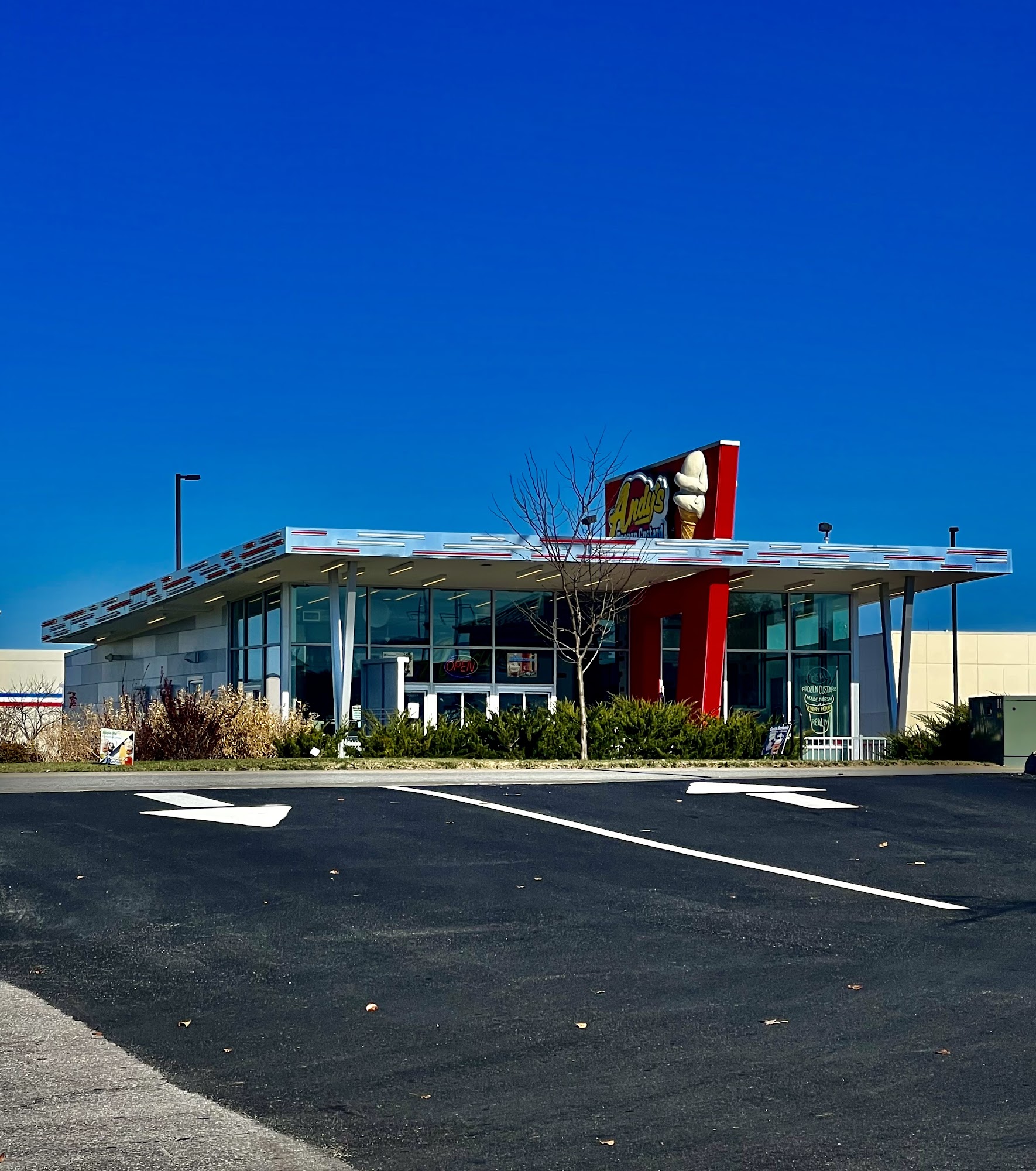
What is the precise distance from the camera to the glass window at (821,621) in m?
36.3

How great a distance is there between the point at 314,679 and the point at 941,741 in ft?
46.0

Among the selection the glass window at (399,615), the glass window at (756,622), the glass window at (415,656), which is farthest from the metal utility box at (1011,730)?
the glass window at (399,615)

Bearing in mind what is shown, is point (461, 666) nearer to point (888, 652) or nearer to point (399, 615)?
point (399, 615)

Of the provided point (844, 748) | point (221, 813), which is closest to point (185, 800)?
Answer: point (221, 813)

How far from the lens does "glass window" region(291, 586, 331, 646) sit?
3228cm

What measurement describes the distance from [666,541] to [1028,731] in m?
9.71

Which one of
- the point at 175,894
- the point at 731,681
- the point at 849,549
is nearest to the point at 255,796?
the point at 175,894

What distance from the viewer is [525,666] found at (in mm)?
34250

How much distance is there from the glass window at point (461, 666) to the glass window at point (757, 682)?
6.32 m

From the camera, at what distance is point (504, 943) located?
8.52 metres

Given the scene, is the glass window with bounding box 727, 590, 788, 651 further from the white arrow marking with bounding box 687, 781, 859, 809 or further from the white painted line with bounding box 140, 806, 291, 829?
the white painted line with bounding box 140, 806, 291, 829

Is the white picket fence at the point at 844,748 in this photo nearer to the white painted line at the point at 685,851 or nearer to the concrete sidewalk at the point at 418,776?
the concrete sidewalk at the point at 418,776

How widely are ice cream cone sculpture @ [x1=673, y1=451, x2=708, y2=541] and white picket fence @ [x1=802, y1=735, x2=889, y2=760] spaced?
5556 millimetres

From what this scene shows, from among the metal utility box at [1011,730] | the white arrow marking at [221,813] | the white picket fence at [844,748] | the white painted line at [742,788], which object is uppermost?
the metal utility box at [1011,730]
